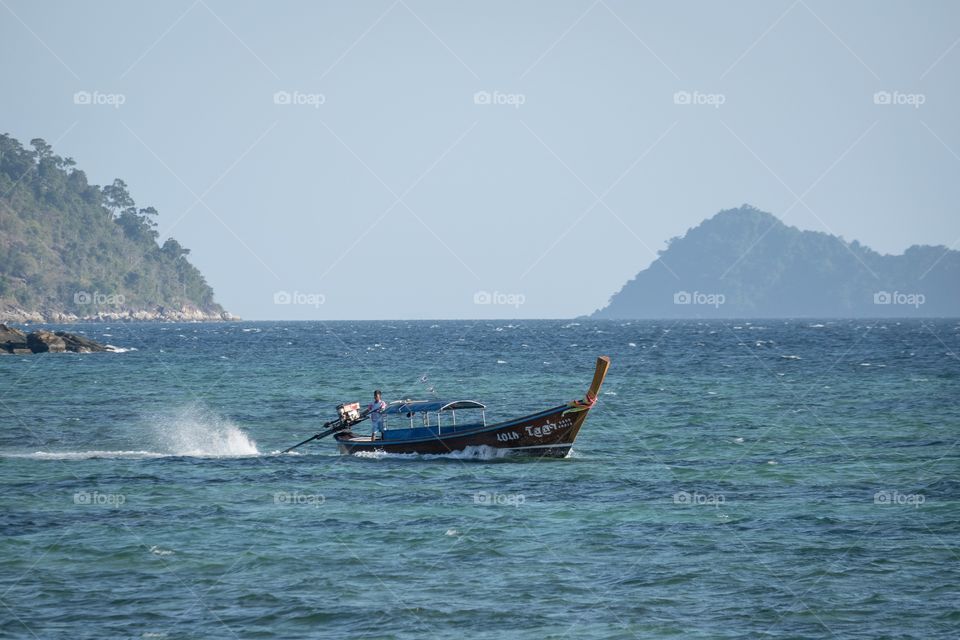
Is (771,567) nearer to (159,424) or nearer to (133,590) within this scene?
(133,590)

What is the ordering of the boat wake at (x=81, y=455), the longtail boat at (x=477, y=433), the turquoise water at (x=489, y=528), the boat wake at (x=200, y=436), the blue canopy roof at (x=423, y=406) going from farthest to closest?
the boat wake at (x=200, y=436) → the boat wake at (x=81, y=455) → the blue canopy roof at (x=423, y=406) → the longtail boat at (x=477, y=433) → the turquoise water at (x=489, y=528)

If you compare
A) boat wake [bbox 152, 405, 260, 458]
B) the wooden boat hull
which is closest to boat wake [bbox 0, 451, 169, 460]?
boat wake [bbox 152, 405, 260, 458]

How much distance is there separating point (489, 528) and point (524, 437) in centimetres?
1055

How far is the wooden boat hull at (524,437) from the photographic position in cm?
3650

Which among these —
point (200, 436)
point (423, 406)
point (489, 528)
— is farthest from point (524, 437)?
point (200, 436)

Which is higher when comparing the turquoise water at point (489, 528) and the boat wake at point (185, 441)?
the boat wake at point (185, 441)

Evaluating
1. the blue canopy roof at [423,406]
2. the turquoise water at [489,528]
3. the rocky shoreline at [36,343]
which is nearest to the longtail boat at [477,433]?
the blue canopy roof at [423,406]

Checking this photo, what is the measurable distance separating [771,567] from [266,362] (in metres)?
76.2

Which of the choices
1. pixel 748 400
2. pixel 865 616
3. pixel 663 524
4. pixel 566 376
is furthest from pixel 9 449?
pixel 566 376

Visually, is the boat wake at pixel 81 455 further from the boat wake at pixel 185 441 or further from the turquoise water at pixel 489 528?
the turquoise water at pixel 489 528

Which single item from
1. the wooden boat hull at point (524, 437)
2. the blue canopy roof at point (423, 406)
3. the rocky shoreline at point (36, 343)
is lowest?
the wooden boat hull at point (524, 437)

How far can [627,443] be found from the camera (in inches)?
1639

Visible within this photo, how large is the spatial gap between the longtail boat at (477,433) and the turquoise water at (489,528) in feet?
2.00

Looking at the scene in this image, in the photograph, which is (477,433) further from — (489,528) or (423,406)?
(489,528)
